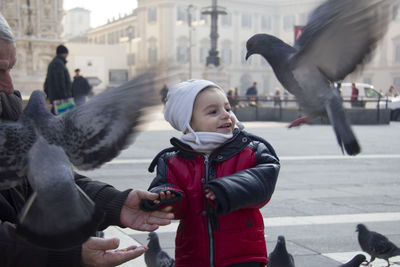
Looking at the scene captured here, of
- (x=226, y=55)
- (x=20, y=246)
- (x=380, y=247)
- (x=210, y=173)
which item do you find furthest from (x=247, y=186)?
(x=226, y=55)

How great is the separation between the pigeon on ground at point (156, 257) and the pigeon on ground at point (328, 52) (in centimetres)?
150

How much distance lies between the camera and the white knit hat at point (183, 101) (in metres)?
2.82

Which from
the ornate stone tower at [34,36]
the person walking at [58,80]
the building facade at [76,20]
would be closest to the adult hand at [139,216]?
the person walking at [58,80]

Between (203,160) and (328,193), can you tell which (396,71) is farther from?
(203,160)

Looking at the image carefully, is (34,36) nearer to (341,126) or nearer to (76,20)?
(341,126)

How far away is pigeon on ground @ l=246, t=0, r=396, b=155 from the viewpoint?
2.71 m

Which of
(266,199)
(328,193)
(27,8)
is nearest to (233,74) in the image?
(27,8)

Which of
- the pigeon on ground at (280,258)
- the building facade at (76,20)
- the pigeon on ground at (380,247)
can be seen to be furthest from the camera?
the building facade at (76,20)

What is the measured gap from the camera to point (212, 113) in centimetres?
283

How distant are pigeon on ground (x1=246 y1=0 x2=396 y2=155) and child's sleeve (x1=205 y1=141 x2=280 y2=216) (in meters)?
0.49

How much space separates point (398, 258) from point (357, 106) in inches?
681

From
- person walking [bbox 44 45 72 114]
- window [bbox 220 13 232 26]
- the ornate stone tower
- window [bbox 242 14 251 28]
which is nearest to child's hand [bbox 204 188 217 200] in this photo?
person walking [bbox 44 45 72 114]

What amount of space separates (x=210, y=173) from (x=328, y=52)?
34.8 inches

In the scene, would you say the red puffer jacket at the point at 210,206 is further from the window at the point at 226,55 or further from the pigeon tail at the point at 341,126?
the window at the point at 226,55
